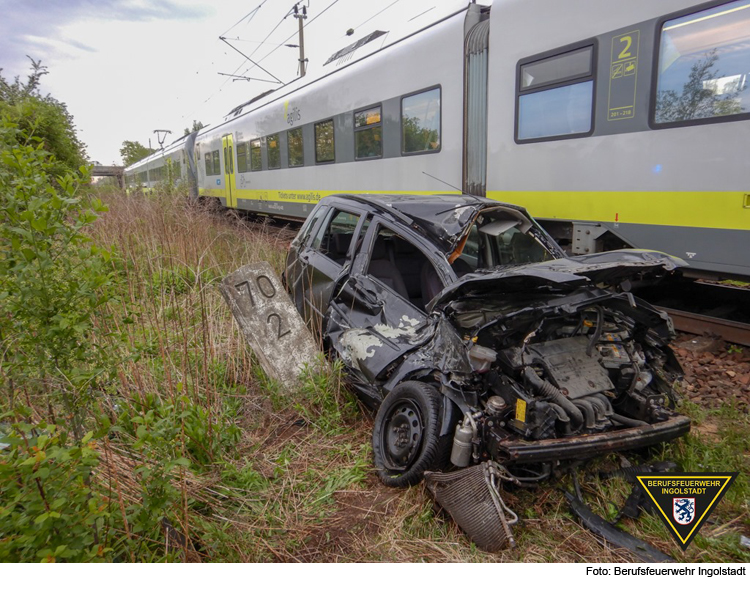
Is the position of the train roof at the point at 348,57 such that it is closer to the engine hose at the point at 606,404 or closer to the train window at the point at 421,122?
the train window at the point at 421,122

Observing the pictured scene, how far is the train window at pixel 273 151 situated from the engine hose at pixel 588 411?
10702 mm

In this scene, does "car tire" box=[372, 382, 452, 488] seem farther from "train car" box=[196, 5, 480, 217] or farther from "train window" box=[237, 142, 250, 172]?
"train window" box=[237, 142, 250, 172]

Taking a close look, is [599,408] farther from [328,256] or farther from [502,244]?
[328,256]

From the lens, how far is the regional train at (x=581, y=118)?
4.41 m

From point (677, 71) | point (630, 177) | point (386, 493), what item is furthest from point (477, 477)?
point (677, 71)

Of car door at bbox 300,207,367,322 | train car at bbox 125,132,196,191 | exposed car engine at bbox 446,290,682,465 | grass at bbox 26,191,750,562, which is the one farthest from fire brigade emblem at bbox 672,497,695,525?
train car at bbox 125,132,196,191

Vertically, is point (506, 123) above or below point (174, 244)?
above

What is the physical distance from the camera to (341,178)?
30.9ft

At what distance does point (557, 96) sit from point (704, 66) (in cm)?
146

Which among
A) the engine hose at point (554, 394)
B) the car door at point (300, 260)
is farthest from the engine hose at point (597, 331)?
the car door at point (300, 260)

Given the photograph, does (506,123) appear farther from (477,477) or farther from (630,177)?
(477,477)

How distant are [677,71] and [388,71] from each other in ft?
14.6

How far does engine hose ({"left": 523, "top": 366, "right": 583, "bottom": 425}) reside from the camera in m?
2.67
